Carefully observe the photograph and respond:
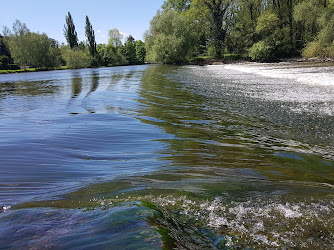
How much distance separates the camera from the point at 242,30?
2477 inches

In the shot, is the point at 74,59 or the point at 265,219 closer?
the point at 265,219

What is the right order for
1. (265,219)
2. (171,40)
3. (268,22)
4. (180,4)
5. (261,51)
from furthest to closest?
(180,4) → (171,40) → (268,22) → (261,51) → (265,219)

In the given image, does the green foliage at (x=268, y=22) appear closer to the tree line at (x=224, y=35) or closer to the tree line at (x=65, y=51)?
the tree line at (x=224, y=35)

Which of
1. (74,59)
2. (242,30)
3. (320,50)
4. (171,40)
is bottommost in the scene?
(320,50)

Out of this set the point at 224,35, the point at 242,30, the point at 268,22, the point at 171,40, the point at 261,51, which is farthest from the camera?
the point at 224,35

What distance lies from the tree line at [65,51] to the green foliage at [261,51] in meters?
60.3

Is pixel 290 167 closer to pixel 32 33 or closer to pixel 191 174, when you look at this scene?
pixel 191 174

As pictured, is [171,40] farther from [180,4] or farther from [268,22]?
[180,4]

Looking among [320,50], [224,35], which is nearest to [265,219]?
[320,50]

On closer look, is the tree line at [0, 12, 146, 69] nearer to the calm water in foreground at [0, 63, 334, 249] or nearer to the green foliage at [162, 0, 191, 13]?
the green foliage at [162, 0, 191, 13]

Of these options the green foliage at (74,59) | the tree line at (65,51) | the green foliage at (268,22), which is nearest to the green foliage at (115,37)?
the tree line at (65,51)

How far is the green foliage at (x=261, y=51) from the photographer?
5091cm

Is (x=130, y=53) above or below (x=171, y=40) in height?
above

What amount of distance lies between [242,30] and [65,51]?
62.1 meters
